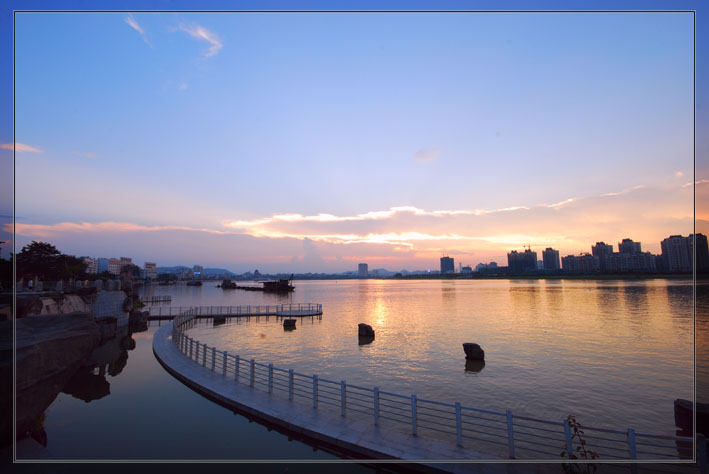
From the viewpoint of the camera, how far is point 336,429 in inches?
402

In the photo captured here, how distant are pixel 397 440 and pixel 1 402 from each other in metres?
10.1

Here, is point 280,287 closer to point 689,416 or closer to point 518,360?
point 518,360

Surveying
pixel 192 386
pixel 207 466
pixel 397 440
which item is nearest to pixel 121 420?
pixel 192 386

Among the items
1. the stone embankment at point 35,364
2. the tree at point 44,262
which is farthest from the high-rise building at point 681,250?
the tree at point 44,262

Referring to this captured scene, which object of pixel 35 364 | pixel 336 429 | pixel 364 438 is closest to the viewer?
pixel 364 438

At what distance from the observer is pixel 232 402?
13164 millimetres

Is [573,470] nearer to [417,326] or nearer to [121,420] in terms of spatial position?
[121,420]

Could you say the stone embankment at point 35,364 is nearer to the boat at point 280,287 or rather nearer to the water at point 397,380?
the water at point 397,380

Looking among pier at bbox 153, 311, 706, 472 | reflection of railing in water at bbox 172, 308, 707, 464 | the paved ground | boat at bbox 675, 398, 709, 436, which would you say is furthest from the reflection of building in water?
boat at bbox 675, 398, 709, 436

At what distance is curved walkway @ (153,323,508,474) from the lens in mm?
8508

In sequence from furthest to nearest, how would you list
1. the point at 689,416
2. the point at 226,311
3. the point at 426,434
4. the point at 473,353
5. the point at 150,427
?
1. the point at 226,311
2. the point at 473,353
3. the point at 150,427
4. the point at 426,434
5. the point at 689,416

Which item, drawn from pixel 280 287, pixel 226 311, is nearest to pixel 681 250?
pixel 226 311

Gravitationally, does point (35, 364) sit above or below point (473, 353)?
above

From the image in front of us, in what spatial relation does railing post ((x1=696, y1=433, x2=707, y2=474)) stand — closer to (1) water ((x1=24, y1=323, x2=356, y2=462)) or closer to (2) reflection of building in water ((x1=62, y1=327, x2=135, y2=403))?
(1) water ((x1=24, y1=323, x2=356, y2=462))
